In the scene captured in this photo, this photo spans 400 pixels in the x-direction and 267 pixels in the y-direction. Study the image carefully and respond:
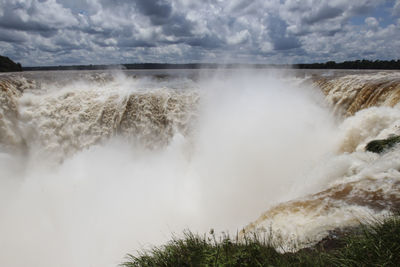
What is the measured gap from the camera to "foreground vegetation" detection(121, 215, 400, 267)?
2467 mm

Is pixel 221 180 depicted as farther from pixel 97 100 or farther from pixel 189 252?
pixel 97 100

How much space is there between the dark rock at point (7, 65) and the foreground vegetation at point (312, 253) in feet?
124

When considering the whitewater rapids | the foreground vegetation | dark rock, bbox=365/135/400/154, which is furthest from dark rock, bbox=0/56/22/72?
dark rock, bbox=365/135/400/154

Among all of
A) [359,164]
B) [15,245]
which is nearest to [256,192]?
[359,164]

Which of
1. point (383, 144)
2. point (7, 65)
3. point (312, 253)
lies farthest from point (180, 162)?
point (7, 65)

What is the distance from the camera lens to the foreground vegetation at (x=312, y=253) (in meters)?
2.47

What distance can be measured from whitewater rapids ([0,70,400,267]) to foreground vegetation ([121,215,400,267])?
0.53 m

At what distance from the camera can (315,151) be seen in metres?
8.82

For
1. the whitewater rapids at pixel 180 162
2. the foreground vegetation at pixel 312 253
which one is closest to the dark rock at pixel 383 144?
the whitewater rapids at pixel 180 162

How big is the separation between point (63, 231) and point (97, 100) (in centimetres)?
703

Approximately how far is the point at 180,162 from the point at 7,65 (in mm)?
32476

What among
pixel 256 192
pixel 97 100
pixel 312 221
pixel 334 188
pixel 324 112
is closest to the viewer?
pixel 312 221

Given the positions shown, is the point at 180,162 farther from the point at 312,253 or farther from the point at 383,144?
the point at 312,253

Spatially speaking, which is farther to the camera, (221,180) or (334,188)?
(221,180)
